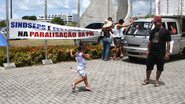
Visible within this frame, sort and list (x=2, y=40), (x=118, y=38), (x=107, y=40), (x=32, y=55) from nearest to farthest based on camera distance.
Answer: (x=2, y=40)
(x=32, y=55)
(x=107, y=40)
(x=118, y=38)

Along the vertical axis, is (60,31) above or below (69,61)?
above

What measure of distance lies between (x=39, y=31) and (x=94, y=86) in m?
4.87

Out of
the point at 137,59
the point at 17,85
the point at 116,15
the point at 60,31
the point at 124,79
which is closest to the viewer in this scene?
the point at 17,85

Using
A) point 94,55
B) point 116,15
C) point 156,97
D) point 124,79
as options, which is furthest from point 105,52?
point 116,15

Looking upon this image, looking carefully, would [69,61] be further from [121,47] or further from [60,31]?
[121,47]

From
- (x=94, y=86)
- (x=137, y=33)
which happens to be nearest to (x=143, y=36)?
(x=137, y=33)

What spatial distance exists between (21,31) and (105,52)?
3885 millimetres

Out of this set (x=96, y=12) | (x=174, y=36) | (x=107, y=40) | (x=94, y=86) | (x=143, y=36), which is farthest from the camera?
(x=96, y=12)

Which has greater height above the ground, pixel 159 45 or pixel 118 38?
pixel 118 38

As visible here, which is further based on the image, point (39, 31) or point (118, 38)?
point (118, 38)

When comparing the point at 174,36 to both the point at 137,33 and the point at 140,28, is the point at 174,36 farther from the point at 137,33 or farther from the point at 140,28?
the point at 137,33

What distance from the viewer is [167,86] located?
10.1 metres

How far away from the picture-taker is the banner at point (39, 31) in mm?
13344

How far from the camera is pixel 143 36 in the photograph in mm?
14352
